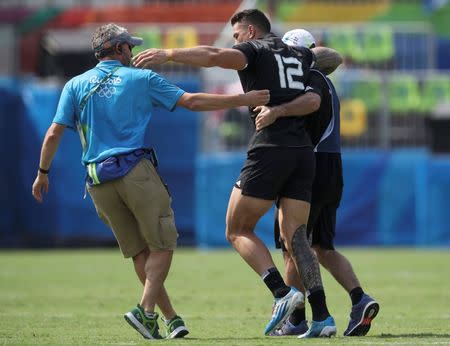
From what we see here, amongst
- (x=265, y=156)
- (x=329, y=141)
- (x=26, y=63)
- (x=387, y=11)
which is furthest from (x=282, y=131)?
(x=387, y=11)

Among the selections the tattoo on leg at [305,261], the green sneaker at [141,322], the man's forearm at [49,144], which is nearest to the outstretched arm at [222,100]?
the man's forearm at [49,144]

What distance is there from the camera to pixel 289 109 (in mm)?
8266

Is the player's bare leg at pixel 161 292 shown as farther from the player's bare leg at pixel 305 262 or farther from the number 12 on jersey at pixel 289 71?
the number 12 on jersey at pixel 289 71

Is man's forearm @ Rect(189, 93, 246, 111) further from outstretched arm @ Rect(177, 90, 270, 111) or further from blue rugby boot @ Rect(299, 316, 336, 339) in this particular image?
blue rugby boot @ Rect(299, 316, 336, 339)

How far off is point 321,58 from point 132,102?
1719 millimetres

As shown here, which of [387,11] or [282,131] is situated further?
[387,11]

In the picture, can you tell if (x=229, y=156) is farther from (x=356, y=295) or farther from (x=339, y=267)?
(x=356, y=295)

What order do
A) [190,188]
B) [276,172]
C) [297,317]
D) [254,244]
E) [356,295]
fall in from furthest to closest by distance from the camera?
[190,188]
[297,317]
[356,295]
[254,244]
[276,172]

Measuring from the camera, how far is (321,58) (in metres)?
9.01

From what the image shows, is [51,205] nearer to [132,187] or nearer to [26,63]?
[26,63]

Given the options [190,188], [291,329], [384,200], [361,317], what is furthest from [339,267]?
[190,188]

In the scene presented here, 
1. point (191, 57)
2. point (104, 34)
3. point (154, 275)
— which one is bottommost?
point (154, 275)

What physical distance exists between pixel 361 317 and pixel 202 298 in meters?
3.57

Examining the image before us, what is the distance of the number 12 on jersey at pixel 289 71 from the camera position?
27.1 ft
